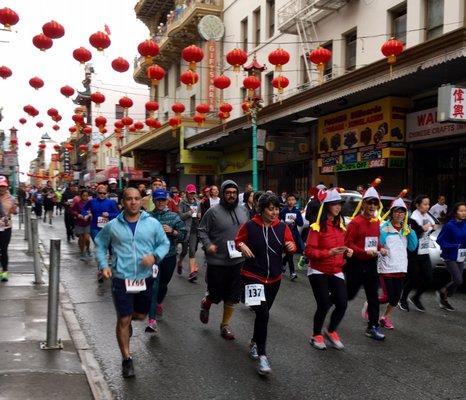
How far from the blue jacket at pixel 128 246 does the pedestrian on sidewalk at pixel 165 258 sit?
1555mm

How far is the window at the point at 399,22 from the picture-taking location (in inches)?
634

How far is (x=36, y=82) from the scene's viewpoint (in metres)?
16.0

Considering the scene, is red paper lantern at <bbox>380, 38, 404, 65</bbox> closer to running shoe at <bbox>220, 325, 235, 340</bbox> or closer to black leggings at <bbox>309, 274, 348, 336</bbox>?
black leggings at <bbox>309, 274, 348, 336</bbox>

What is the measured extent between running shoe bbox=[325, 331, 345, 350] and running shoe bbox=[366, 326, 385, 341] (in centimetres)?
51

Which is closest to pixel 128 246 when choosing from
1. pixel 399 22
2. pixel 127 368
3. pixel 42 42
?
pixel 127 368

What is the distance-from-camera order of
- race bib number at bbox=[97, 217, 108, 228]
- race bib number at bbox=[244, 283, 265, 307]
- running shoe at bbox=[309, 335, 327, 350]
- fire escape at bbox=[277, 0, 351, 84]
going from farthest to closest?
fire escape at bbox=[277, 0, 351, 84] → race bib number at bbox=[97, 217, 108, 228] → running shoe at bbox=[309, 335, 327, 350] → race bib number at bbox=[244, 283, 265, 307]

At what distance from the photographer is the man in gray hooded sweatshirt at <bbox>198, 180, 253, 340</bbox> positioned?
5.96 metres

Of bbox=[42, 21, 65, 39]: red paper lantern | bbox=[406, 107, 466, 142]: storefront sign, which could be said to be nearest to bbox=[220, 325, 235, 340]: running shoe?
bbox=[42, 21, 65, 39]: red paper lantern

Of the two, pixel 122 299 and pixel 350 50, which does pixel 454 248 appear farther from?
pixel 350 50

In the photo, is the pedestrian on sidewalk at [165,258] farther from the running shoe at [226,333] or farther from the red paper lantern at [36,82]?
the red paper lantern at [36,82]

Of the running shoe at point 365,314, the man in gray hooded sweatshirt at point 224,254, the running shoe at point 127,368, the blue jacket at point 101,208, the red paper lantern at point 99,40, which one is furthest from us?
the red paper lantern at point 99,40

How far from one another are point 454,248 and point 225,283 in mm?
3634

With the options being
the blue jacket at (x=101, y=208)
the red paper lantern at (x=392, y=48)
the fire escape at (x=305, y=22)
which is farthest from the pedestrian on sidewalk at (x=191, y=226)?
the fire escape at (x=305, y=22)

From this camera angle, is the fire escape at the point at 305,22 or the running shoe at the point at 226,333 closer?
the running shoe at the point at 226,333
